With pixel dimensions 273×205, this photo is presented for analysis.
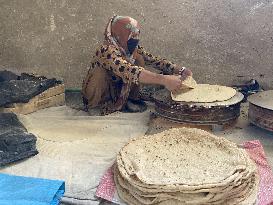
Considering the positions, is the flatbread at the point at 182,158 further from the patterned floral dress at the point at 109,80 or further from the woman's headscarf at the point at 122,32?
the woman's headscarf at the point at 122,32

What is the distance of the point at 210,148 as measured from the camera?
2982mm

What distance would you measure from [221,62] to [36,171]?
2.44 meters

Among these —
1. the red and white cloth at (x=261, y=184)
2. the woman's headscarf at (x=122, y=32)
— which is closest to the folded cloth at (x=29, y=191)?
the red and white cloth at (x=261, y=184)

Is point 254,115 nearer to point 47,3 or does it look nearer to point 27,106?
point 27,106

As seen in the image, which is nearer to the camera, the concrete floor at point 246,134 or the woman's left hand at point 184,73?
the concrete floor at point 246,134

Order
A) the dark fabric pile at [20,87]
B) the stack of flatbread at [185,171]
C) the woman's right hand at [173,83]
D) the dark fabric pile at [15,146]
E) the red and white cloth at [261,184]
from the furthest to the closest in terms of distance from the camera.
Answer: the dark fabric pile at [20,87], the woman's right hand at [173,83], the dark fabric pile at [15,146], the red and white cloth at [261,184], the stack of flatbread at [185,171]

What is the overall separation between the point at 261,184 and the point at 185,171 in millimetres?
480

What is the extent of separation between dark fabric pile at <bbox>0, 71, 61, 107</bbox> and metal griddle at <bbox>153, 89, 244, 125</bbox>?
4.13 feet

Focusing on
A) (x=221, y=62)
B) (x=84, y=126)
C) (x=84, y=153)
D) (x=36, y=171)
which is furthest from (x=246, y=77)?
(x=36, y=171)

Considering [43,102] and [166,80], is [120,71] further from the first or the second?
[43,102]

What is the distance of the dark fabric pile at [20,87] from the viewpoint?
161 inches

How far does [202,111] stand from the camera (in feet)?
11.8

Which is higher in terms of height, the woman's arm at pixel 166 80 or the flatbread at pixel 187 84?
the woman's arm at pixel 166 80

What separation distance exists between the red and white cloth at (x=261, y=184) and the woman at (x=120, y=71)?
3.05 feet
